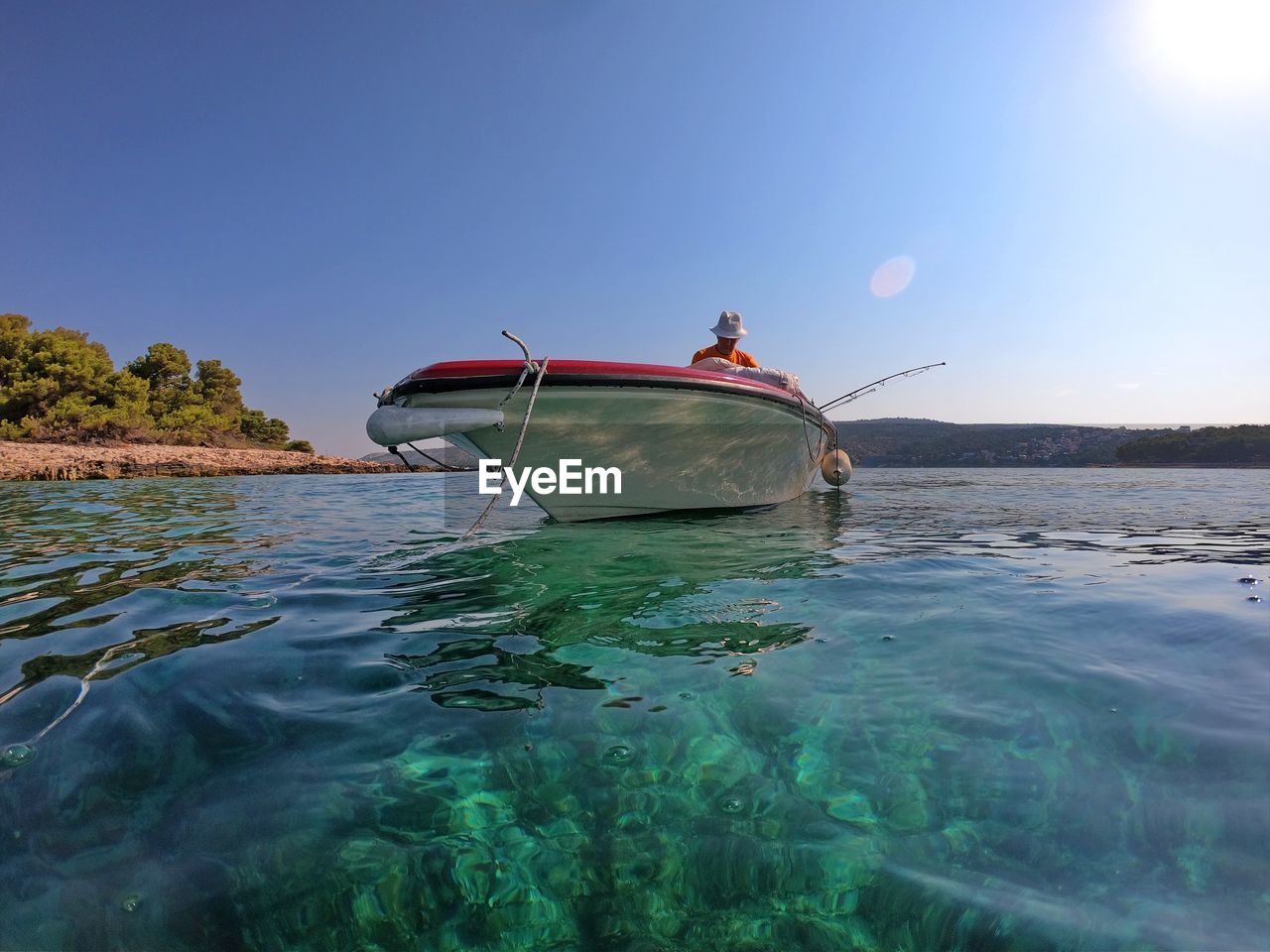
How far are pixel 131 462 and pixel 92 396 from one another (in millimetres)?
17296

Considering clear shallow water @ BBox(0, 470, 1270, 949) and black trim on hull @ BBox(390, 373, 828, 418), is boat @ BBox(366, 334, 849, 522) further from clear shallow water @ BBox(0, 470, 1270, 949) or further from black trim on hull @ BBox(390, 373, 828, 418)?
clear shallow water @ BBox(0, 470, 1270, 949)

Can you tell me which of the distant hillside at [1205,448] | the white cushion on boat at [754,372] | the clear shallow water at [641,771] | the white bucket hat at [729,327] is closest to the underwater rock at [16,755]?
the clear shallow water at [641,771]

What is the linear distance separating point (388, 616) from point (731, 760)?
215 cm

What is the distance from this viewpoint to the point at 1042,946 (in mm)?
1048

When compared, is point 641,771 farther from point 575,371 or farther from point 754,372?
point 754,372

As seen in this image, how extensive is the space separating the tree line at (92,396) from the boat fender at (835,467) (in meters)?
39.0

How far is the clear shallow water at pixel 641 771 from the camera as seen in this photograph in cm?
113

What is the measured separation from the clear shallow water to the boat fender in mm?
8306

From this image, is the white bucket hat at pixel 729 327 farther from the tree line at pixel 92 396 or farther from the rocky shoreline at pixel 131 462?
the tree line at pixel 92 396

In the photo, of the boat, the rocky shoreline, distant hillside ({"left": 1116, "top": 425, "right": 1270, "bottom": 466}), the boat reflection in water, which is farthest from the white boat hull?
distant hillside ({"left": 1116, "top": 425, "right": 1270, "bottom": 466})

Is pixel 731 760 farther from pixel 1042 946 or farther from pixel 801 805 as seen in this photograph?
pixel 1042 946

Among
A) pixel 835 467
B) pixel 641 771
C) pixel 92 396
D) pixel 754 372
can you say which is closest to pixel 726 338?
pixel 754 372

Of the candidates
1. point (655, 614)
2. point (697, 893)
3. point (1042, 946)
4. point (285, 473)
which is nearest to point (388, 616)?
point (655, 614)

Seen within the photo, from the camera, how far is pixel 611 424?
595cm
